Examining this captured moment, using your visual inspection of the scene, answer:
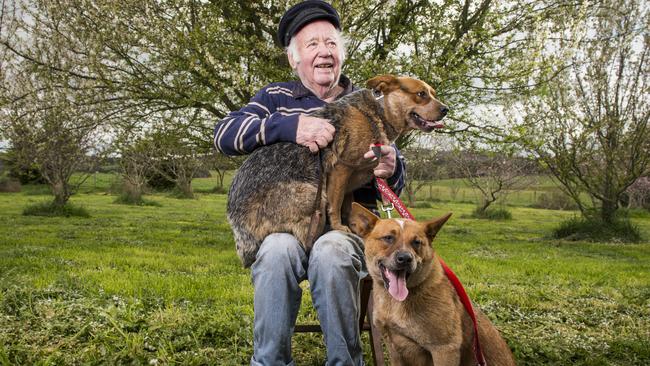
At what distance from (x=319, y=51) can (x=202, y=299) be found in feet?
12.4

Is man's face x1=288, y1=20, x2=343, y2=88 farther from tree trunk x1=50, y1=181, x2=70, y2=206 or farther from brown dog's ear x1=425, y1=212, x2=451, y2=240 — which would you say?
tree trunk x1=50, y1=181, x2=70, y2=206

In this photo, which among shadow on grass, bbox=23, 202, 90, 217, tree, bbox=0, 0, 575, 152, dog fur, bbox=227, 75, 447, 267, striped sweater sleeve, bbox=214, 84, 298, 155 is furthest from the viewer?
shadow on grass, bbox=23, 202, 90, 217

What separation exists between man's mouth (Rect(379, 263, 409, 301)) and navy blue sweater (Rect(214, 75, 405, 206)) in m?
0.92

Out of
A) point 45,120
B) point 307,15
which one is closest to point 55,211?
point 45,120

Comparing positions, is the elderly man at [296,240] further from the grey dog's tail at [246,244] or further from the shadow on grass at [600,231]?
the shadow on grass at [600,231]

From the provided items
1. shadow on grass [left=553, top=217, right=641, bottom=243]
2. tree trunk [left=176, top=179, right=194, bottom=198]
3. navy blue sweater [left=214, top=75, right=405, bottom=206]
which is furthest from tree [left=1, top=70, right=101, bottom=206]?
tree trunk [left=176, top=179, right=194, bottom=198]

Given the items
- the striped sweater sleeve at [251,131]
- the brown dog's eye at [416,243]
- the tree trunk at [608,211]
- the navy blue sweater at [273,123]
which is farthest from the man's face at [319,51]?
the tree trunk at [608,211]

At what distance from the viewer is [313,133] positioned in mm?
3393

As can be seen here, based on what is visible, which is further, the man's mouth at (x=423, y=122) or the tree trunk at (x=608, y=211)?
the tree trunk at (x=608, y=211)

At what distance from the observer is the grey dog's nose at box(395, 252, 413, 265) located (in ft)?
9.23

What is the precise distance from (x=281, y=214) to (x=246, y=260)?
1.30 ft

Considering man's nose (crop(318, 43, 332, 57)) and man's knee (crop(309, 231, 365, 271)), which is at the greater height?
man's nose (crop(318, 43, 332, 57))

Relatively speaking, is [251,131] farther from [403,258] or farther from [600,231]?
[600,231]

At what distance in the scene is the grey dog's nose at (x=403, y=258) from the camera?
9.23 ft
